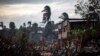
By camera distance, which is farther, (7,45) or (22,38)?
(22,38)

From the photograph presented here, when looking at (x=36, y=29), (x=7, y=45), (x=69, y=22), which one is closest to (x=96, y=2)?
(x=69, y=22)

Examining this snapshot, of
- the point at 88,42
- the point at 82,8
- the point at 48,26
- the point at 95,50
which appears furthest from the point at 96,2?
the point at 48,26

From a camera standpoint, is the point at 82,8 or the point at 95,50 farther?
the point at 82,8

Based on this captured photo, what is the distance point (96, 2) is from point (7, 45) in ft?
56.0

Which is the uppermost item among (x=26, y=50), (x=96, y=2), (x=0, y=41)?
(x=96, y=2)

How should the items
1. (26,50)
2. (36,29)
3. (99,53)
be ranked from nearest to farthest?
(99,53)
(26,50)
(36,29)

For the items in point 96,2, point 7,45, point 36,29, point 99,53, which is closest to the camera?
point 99,53

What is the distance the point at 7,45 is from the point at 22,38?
8.52ft

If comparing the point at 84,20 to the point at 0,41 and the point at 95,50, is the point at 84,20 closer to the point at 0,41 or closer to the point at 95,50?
the point at 95,50

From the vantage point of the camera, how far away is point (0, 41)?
2398cm

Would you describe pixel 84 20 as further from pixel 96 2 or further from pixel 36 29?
pixel 36 29

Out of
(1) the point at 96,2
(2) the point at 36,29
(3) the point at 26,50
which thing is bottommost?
(2) the point at 36,29

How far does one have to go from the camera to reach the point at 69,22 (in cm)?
3641

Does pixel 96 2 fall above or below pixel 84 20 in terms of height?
above
